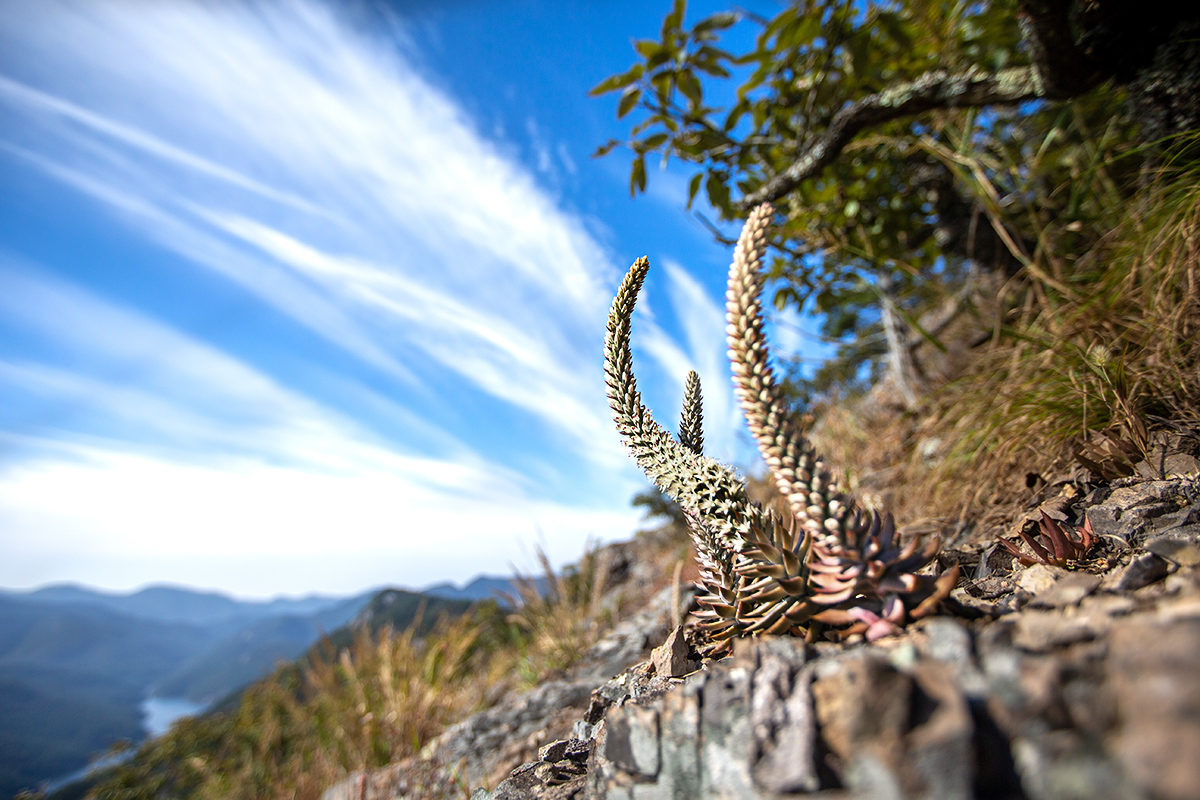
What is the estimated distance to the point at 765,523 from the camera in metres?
1.52

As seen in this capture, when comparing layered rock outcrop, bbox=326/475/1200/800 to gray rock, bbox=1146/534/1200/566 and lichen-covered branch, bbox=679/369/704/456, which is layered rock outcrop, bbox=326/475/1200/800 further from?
lichen-covered branch, bbox=679/369/704/456

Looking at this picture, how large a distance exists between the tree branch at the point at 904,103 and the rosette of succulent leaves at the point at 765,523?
3.13 metres

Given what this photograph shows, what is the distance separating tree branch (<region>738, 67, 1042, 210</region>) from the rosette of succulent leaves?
3.13 metres

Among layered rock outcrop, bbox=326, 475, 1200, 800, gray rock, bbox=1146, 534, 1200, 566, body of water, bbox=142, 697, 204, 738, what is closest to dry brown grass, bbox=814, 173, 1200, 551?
gray rock, bbox=1146, 534, 1200, 566

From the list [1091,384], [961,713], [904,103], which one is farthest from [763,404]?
[904,103]

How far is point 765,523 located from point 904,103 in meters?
4.13

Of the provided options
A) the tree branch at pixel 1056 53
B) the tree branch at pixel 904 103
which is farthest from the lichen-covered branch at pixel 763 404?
the tree branch at pixel 1056 53

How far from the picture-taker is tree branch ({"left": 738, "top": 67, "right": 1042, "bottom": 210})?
3.90 m

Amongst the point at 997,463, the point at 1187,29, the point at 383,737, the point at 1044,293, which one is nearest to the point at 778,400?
the point at 997,463

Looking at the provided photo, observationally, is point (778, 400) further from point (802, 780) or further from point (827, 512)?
point (802, 780)

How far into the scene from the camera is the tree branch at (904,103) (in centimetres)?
390

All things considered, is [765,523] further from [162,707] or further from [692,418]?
[162,707]

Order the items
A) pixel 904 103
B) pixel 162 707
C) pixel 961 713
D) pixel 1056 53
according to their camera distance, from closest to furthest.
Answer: pixel 961 713, pixel 1056 53, pixel 904 103, pixel 162 707

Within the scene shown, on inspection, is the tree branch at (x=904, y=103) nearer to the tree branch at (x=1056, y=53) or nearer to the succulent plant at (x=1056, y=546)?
the tree branch at (x=1056, y=53)
